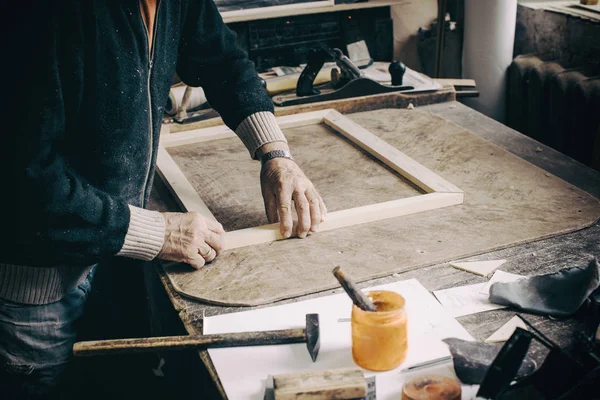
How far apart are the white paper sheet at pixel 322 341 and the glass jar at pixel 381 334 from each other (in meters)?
0.02

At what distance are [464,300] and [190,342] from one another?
1.89ft

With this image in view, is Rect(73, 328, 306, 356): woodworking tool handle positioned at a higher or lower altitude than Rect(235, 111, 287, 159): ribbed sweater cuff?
lower

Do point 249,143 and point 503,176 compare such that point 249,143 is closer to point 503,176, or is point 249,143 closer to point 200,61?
point 200,61

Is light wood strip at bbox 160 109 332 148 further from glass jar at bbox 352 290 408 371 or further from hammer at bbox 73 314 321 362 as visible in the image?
glass jar at bbox 352 290 408 371

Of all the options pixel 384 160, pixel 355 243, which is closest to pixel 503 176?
pixel 384 160

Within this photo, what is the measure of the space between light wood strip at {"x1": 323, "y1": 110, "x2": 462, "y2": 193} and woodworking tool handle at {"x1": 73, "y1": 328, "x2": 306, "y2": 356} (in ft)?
2.54

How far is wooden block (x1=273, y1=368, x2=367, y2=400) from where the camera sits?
1.03 meters

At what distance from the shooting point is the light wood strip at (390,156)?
187 centimetres

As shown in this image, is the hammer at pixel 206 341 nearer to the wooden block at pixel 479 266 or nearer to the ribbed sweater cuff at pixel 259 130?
the wooden block at pixel 479 266

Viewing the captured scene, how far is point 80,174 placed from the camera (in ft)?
4.80

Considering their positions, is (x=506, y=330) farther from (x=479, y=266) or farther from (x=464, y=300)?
(x=479, y=266)

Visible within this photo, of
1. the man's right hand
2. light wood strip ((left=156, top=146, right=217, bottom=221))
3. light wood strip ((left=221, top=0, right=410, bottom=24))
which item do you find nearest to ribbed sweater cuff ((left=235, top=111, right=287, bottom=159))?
light wood strip ((left=156, top=146, right=217, bottom=221))

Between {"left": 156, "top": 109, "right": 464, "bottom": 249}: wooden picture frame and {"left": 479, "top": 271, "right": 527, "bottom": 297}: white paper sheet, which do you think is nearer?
{"left": 479, "top": 271, "right": 527, "bottom": 297}: white paper sheet

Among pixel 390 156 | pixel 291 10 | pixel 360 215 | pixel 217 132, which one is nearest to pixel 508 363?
pixel 360 215
